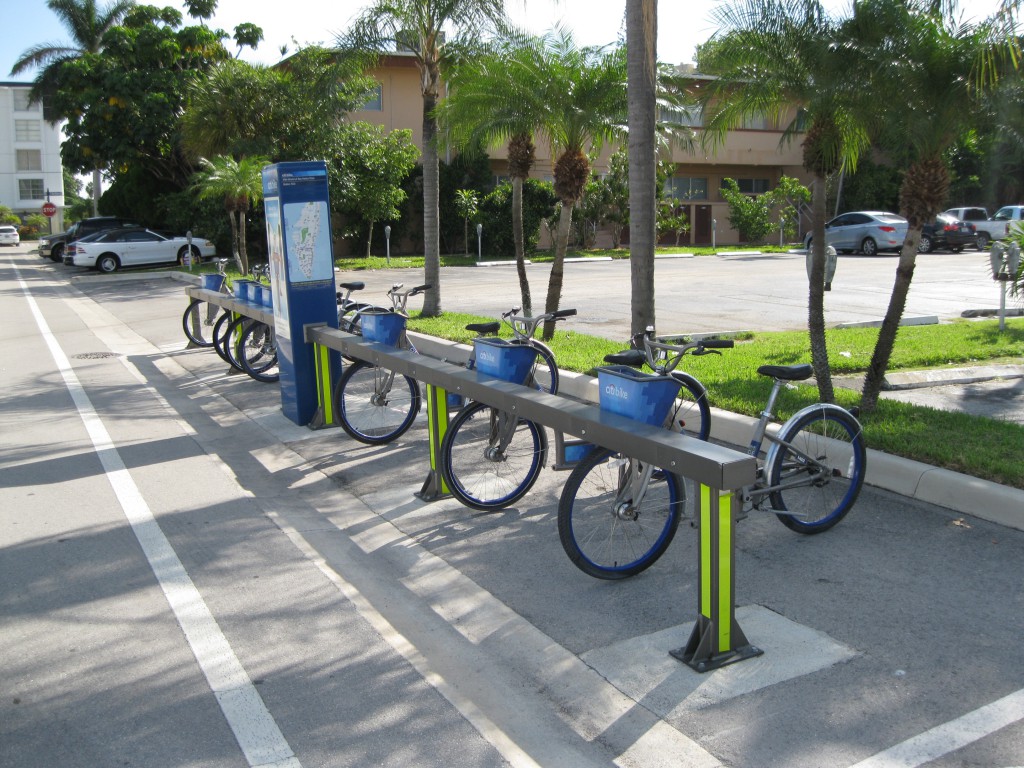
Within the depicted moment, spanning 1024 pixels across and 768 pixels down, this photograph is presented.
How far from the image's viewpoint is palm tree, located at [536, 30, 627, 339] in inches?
480

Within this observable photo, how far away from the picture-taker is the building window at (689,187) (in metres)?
42.2

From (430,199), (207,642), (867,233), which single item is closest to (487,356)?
(207,642)

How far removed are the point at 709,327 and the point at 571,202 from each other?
2840 millimetres

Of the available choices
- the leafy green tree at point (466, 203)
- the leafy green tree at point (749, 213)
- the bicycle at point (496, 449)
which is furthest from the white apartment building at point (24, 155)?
the bicycle at point (496, 449)

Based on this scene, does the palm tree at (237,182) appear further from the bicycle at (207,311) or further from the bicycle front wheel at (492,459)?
the bicycle front wheel at (492,459)

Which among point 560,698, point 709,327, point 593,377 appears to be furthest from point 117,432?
point 709,327

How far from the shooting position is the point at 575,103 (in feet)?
40.8

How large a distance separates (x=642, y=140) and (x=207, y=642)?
6.79m

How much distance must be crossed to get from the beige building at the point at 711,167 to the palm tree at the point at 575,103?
2453 centimetres

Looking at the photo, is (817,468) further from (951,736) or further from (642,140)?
(642,140)

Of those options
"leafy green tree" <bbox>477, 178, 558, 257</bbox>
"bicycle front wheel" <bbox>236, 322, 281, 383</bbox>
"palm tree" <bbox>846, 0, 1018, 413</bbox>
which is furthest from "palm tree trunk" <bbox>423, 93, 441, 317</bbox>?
"leafy green tree" <bbox>477, 178, 558, 257</bbox>

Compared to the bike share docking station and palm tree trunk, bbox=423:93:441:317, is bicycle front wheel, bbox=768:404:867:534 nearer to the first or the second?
the bike share docking station

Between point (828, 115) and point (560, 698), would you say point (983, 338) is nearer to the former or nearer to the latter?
point (828, 115)

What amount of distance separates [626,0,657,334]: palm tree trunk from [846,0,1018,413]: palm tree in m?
2.34
